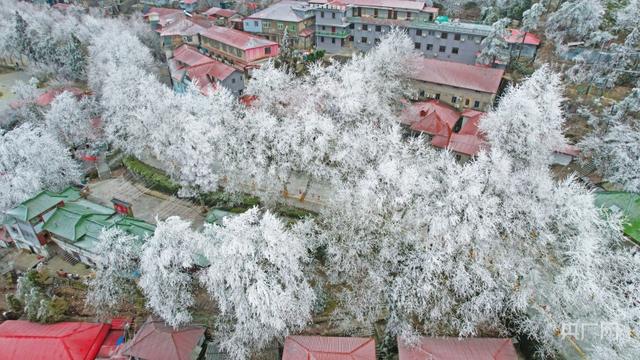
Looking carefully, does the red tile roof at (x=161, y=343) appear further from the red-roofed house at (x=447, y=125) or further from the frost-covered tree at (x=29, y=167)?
the red-roofed house at (x=447, y=125)

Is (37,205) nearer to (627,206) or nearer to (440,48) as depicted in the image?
(627,206)

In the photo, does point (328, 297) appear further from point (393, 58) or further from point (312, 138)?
point (393, 58)

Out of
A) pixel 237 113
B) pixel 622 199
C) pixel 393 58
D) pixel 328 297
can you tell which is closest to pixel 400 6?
pixel 393 58

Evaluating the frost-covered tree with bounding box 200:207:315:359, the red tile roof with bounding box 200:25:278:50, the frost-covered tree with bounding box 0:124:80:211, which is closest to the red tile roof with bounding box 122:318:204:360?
the frost-covered tree with bounding box 200:207:315:359

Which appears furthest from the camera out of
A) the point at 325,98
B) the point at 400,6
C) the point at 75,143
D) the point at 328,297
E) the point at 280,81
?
the point at 400,6

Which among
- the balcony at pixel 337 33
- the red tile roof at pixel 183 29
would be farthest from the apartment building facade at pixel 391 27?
the red tile roof at pixel 183 29

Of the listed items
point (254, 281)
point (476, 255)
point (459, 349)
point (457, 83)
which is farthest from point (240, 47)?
point (459, 349)
